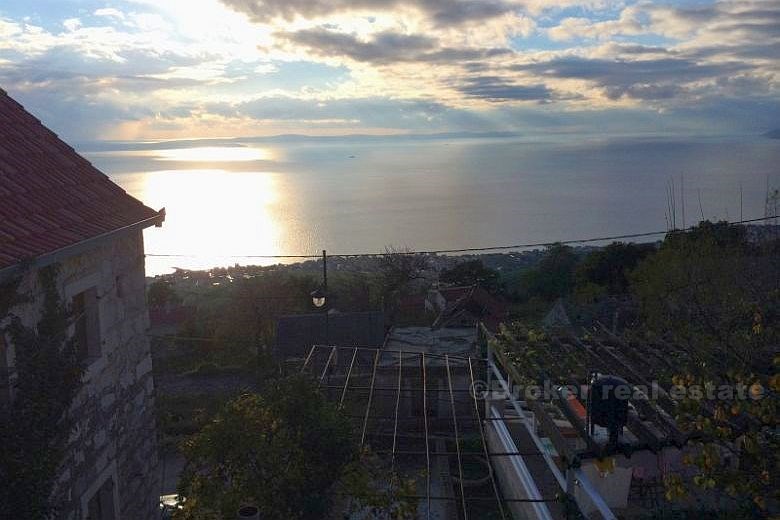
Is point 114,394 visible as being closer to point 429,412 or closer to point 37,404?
point 37,404

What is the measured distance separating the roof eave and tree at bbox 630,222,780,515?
15.4 feet

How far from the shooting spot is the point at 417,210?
72188 mm

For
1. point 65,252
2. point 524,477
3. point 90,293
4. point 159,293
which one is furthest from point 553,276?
point 65,252

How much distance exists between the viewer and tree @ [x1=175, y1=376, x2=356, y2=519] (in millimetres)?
5590

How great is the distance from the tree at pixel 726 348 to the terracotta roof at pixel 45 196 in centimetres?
496

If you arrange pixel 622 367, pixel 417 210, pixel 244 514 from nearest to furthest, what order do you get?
pixel 244 514 < pixel 622 367 < pixel 417 210

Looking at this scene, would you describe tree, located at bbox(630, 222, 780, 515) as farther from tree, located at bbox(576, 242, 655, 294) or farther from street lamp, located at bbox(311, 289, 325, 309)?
street lamp, located at bbox(311, 289, 325, 309)

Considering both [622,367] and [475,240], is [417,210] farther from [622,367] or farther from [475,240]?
[622,367]

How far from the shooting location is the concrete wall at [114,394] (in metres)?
5.79

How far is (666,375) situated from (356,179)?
12530 centimetres

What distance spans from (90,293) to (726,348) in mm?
6615

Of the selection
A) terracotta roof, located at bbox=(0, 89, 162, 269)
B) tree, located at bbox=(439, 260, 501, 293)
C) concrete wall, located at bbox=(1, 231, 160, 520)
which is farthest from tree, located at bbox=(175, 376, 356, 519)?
tree, located at bbox=(439, 260, 501, 293)

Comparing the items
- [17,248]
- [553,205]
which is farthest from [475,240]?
[17,248]

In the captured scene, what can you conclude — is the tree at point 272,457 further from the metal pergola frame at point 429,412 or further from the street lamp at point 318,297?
the street lamp at point 318,297
